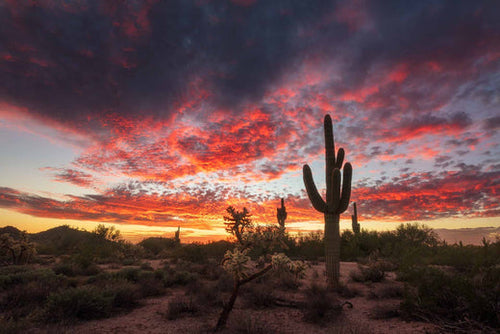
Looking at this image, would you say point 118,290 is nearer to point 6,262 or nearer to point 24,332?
point 24,332

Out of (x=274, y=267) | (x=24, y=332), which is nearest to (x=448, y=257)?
(x=274, y=267)

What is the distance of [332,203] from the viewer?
11.0 m

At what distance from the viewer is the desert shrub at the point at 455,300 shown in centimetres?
527

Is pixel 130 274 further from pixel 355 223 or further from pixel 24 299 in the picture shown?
pixel 355 223

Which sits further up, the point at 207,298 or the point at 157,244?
the point at 207,298

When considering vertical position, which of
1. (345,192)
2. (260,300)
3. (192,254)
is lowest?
(260,300)

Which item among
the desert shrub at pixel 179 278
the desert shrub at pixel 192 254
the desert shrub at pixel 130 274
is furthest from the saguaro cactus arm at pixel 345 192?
the desert shrub at pixel 192 254

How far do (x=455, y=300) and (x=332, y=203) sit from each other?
5423 mm

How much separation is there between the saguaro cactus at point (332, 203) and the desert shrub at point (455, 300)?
3663 millimetres

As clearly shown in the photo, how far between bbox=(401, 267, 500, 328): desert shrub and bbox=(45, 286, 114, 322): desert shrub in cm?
805

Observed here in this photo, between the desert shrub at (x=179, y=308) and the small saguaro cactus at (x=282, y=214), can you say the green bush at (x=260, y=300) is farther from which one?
the small saguaro cactus at (x=282, y=214)

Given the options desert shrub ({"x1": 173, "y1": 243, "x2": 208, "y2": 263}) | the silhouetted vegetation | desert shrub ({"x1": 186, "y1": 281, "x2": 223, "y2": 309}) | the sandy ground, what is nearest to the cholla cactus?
the silhouetted vegetation

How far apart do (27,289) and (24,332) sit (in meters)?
3.55

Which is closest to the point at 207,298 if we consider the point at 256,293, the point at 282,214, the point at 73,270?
the point at 256,293
